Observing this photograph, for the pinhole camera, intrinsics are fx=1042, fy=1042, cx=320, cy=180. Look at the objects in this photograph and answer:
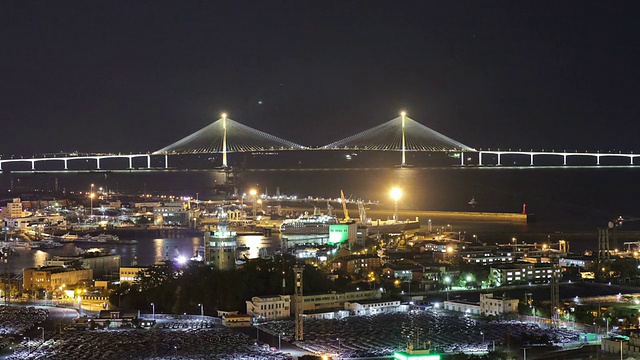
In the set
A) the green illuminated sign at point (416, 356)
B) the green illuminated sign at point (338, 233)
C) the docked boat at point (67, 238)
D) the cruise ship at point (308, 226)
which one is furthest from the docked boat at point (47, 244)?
the green illuminated sign at point (416, 356)

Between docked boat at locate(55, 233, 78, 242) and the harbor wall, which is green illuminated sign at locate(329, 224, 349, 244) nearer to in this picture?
the harbor wall

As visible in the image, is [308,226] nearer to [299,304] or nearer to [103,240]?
[103,240]

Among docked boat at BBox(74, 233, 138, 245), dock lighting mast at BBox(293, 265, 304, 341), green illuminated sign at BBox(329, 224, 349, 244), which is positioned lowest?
dock lighting mast at BBox(293, 265, 304, 341)

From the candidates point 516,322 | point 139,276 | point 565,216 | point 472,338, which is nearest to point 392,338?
point 472,338

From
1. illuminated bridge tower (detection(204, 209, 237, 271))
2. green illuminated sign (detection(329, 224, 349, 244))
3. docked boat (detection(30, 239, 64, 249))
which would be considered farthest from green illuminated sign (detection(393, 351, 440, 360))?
docked boat (detection(30, 239, 64, 249))

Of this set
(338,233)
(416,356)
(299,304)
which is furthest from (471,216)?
(416,356)

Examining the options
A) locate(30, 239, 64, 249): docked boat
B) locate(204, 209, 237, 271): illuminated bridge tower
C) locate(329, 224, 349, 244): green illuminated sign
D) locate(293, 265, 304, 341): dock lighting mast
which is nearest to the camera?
locate(293, 265, 304, 341): dock lighting mast

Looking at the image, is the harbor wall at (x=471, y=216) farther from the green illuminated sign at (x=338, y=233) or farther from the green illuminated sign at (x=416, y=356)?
the green illuminated sign at (x=416, y=356)
